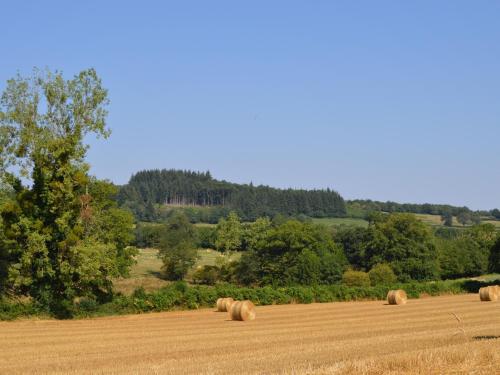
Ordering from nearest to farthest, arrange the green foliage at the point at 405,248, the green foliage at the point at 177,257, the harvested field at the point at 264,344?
1. the harvested field at the point at 264,344
2. the green foliage at the point at 405,248
3. the green foliage at the point at 177,257

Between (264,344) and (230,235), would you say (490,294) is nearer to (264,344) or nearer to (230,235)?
(264,344)

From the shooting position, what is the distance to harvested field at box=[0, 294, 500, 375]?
16938 mm

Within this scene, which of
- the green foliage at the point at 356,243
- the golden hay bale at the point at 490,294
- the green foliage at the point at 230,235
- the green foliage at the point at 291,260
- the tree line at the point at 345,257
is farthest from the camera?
the green foliage at the point at 230,235

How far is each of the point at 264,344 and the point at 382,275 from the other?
73503 millimetres

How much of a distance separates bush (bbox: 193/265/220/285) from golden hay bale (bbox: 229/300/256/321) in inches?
2656

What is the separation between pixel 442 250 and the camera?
116 meters

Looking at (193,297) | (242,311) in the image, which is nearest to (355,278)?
(193,297)

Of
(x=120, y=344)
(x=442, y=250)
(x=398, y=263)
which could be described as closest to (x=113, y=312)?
(x=120, y=344)

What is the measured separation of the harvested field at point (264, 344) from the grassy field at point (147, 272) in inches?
1303

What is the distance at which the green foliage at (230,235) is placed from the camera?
134750mm

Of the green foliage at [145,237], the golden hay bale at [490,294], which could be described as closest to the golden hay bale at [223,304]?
the golden hay bale at [490,294]

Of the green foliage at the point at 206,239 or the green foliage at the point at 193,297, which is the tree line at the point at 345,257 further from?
the green foliage at the point at 206,239

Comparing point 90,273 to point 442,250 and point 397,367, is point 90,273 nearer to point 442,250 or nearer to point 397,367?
point 397,367

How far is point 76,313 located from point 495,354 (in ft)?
117
